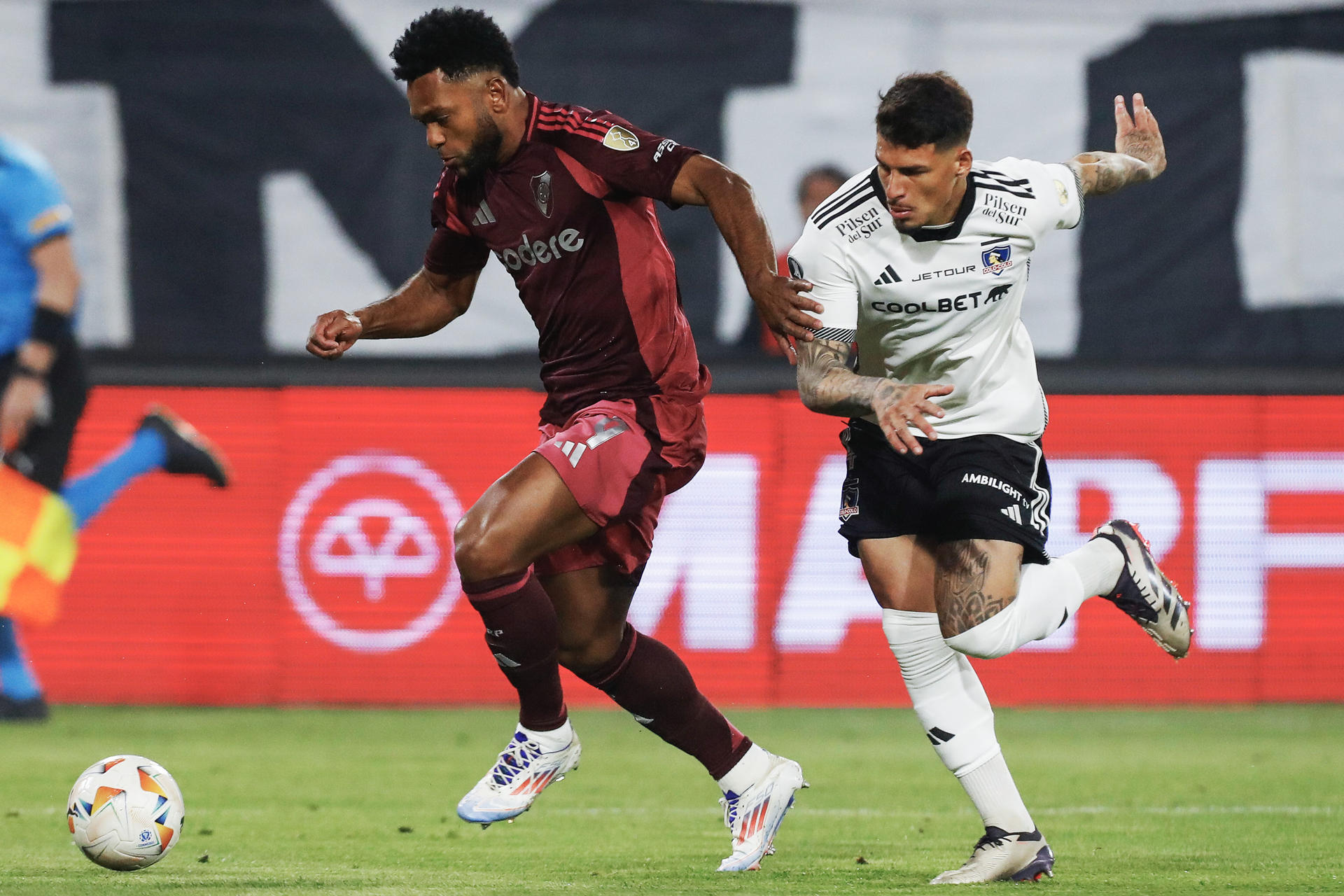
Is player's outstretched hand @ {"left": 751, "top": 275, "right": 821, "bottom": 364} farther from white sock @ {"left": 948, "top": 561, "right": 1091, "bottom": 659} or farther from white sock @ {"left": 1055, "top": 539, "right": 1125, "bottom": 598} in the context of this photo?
white sock @ {"left": 1055, "top": 539, "right": 1125, "bottom": 598}

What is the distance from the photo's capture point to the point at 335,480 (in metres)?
9.45

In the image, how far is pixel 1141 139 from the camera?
5.22 meters

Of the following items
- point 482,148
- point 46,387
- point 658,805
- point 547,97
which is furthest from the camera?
point 547,97

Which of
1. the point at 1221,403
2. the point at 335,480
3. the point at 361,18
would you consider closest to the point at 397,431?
the point at 335,480

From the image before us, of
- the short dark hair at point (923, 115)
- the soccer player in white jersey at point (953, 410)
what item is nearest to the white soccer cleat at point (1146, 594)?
the soccer player in white jersey at point (953, 410)

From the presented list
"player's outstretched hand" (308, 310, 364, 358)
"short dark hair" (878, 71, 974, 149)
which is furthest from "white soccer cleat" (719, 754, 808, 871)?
"short dark hair" (878, 71, 974, 149)

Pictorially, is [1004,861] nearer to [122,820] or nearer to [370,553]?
[122,820]

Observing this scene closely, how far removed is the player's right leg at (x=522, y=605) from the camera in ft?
15.3

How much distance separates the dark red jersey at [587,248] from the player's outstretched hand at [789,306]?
1.49 ft

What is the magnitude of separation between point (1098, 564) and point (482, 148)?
1.99 meters

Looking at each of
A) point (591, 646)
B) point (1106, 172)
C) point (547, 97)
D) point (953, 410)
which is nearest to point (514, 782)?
point (591, 646)

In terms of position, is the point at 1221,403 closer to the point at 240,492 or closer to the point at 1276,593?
the point at 1276,593

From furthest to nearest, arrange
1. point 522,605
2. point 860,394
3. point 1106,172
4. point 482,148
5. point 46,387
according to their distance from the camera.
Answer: point 46,387 < point 1106,172 < point 482,148 < point 522,605 < point 860,394

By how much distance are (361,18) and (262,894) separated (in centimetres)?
768
